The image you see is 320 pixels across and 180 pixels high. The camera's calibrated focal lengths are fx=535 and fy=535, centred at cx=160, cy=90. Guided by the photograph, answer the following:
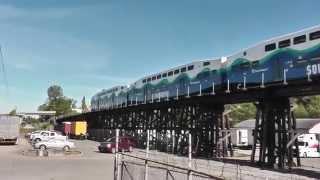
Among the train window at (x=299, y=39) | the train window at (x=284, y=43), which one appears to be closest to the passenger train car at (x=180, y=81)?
the train window at (x=284, y=43)

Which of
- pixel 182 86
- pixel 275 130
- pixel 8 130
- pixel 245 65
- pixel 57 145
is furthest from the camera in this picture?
pixel 8 130

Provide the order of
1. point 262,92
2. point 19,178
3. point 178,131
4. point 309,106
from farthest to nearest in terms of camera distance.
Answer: point 309,106 → point 178,131 → point 262,92 → point 19,178

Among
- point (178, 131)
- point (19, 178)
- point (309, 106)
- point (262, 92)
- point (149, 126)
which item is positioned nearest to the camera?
point (19, 178)

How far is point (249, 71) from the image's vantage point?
37344 millimetres

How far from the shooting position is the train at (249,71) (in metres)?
30.7

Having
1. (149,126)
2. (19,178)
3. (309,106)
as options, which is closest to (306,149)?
(149,126)

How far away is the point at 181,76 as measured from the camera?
5159cm

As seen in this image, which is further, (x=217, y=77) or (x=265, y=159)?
(x=217, y=77)

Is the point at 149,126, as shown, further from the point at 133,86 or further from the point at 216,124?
the point at 216,124

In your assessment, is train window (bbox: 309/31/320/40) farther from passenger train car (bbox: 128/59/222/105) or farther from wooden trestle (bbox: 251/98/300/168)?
passenger train car (bbox: 128/59/222/105)

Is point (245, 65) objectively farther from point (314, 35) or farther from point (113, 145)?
point (113, 145)

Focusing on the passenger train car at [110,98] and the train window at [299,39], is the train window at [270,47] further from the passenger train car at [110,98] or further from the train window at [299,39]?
the passenger train car at [110,98]

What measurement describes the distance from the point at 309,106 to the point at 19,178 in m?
104

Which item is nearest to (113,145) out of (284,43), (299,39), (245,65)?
(245,65)
